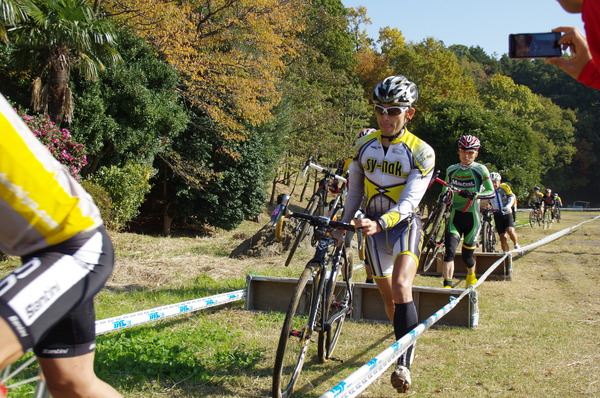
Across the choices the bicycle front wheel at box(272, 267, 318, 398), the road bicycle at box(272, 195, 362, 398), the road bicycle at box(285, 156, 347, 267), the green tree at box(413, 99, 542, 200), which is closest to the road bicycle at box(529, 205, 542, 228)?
the green tree at box(413, 99, 542, 200)

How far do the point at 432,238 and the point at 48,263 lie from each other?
9110 millimetres

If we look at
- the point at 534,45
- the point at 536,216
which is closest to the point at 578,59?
the point at 534,45

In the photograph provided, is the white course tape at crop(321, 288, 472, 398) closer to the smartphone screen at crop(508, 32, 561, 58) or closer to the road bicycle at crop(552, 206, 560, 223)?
the smartphone screen at crop(508, 32, 561, 58)

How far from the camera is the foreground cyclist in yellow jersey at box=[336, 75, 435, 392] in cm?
474

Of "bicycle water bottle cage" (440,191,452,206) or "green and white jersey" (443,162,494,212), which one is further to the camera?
"bicycle water bottle cage" (440,191,452,206)

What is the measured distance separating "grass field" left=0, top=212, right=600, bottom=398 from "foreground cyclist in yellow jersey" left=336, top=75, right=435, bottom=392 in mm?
873

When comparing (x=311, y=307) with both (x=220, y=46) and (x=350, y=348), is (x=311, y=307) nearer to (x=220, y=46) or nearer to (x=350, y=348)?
(x=350, y=348)

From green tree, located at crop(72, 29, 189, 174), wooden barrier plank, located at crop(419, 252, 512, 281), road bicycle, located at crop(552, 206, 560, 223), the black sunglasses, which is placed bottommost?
road bicycle, located at crop(552, 206, 560, 223)

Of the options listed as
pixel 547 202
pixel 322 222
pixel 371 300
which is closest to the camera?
pixel 322 222

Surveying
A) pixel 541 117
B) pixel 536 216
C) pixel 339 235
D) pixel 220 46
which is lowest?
pixel 536 216

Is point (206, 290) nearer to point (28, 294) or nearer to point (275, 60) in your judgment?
point (28, 294)

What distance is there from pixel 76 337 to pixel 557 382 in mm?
4391

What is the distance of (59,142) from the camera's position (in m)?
15.7

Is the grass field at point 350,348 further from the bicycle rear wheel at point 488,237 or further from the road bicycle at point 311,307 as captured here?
the bicycle rear wheel at point 488,237
